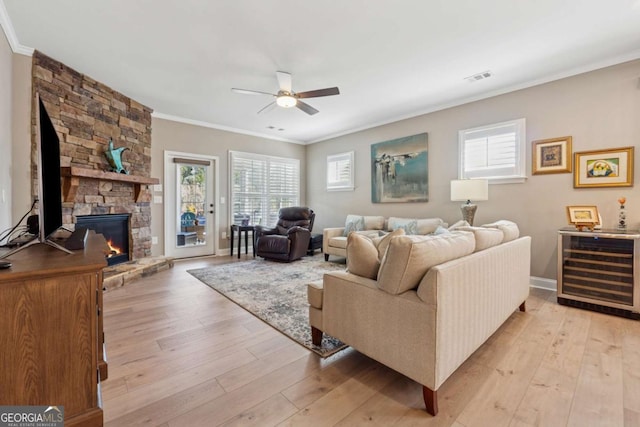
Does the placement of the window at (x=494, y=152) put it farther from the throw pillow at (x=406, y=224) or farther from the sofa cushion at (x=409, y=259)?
the sofa cushion at (x=409, y=259)

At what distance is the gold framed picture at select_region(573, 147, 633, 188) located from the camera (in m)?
2.90

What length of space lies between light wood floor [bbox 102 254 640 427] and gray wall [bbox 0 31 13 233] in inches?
53.7

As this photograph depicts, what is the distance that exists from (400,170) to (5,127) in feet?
16.2

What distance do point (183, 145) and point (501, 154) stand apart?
203 inches

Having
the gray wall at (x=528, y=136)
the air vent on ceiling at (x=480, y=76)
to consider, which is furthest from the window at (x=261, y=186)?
the air vent on ceiling at (x=480, y=76)

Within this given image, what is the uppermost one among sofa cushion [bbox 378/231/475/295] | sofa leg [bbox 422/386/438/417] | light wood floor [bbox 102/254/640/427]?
sofa cushion [bbox 378/231/475/295]

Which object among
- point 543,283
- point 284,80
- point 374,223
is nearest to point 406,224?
point 374,223

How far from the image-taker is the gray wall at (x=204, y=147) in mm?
4832

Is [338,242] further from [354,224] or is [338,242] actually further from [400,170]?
[400,170]

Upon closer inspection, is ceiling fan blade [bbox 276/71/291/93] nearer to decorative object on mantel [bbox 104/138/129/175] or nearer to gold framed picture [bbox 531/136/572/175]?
decorative object on mantel [bbox 104/138/129/175]

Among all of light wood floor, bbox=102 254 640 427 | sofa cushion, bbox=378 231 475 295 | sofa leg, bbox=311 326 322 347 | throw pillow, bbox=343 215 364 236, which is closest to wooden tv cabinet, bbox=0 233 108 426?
light wood floor, bbox=102 254 640 427

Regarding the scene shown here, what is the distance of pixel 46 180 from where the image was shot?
1.45 metres

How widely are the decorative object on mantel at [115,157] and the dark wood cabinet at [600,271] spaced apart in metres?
5.49

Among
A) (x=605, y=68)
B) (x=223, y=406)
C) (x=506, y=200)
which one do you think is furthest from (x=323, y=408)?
(x=605, y=68)
